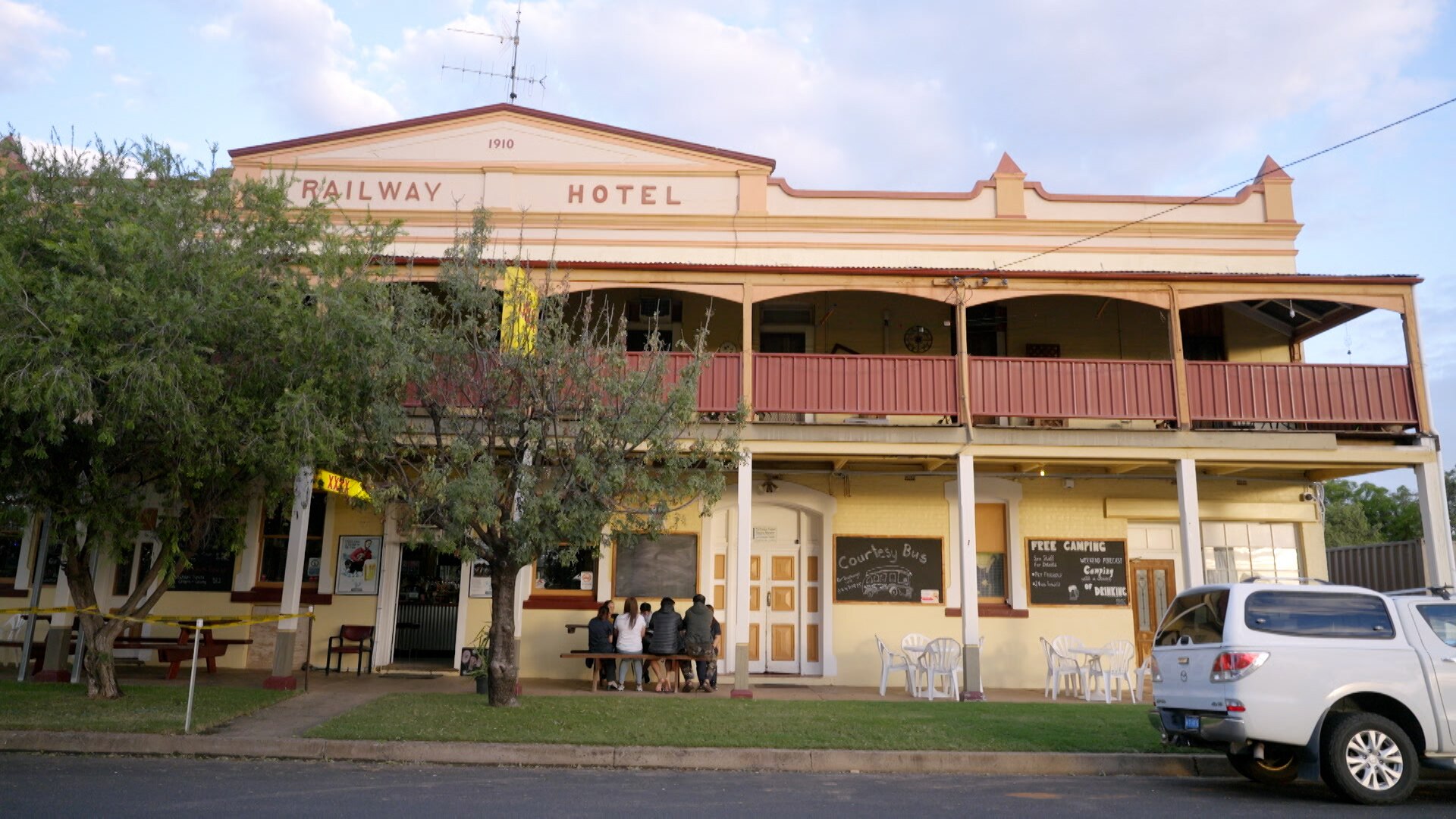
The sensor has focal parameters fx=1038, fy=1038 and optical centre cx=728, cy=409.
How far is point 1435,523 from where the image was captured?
548 inches

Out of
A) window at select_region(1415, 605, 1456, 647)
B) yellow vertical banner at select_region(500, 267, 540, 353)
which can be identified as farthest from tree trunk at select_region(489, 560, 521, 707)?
window at select_region(1415, 605, 1456, 647)

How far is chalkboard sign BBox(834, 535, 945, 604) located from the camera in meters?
16.3

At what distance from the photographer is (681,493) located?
12.2 m

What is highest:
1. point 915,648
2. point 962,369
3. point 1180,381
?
point 962,369

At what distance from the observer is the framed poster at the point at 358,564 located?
1650cm

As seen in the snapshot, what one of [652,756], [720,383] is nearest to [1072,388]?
[720,383]

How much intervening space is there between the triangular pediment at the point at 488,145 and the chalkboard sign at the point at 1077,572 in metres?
8.74

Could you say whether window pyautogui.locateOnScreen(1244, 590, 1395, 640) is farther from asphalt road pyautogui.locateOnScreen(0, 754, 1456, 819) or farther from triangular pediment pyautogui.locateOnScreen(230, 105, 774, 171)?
→ triangular pediment pyautogui.locateOnScreen(230, 105, 774, 171)

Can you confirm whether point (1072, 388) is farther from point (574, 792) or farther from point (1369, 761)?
point (574, 792)

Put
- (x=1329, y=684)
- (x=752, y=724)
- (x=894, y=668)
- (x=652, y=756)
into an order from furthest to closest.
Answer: (x=894, y=668) → (x=752, y=724) → (x=652, y=756) → (x=1329, y=684)

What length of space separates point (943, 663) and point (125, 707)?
32.6ft

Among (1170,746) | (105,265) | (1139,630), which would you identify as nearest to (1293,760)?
(1170,746)

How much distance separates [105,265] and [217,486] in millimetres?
2835

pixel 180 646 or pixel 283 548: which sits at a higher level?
pixel 283 548
